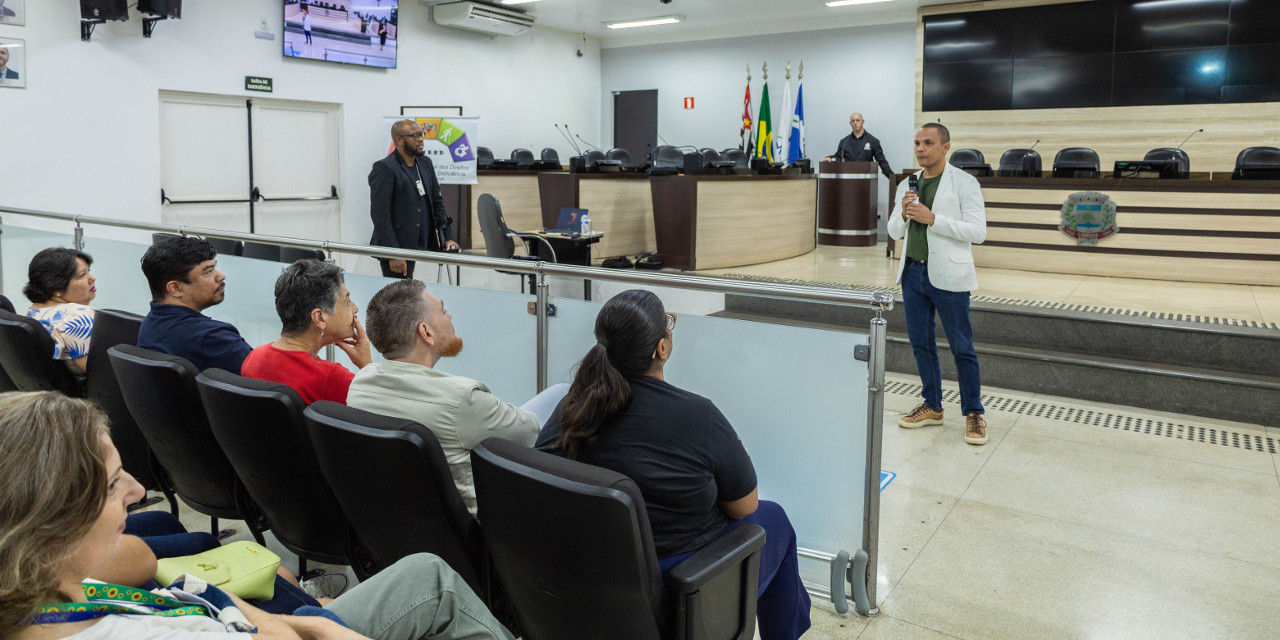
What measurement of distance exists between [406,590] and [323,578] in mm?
1379

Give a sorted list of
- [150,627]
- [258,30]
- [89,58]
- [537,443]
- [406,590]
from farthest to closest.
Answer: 1. [258,30]
2. [89,58]
3. [537,443]
4. [406,590]
5. [150,627]

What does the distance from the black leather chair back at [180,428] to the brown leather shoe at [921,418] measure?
10.2ft

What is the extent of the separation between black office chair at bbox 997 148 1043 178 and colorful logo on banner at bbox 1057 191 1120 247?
590 millimetres

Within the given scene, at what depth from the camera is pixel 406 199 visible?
5422 mm

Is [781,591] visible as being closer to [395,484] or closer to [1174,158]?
[395,484]

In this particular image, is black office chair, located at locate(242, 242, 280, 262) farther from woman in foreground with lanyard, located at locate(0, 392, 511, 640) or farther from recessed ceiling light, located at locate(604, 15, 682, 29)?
recessed ceiling light, located at locate(604, 15, 682, 29)

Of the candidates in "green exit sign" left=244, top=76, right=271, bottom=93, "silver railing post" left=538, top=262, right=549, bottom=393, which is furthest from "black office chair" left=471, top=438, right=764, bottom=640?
"green exit sign" left=244, top=76, right=271, bottom=93

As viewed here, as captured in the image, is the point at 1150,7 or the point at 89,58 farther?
the point at 1150,7

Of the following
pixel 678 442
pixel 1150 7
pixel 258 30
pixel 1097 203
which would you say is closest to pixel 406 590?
pixel 678 442

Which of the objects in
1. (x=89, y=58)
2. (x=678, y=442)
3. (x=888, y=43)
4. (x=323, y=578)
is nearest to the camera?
(x=678, y=442)

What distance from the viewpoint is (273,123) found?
9000 millimetres

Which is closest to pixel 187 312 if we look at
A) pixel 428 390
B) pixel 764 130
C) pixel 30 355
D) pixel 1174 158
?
pixel 30 355

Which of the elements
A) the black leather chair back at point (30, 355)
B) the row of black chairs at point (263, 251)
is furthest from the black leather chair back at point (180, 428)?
the row of black chairs at point (263, 251)

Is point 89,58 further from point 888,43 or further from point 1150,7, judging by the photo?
point 1150,7
